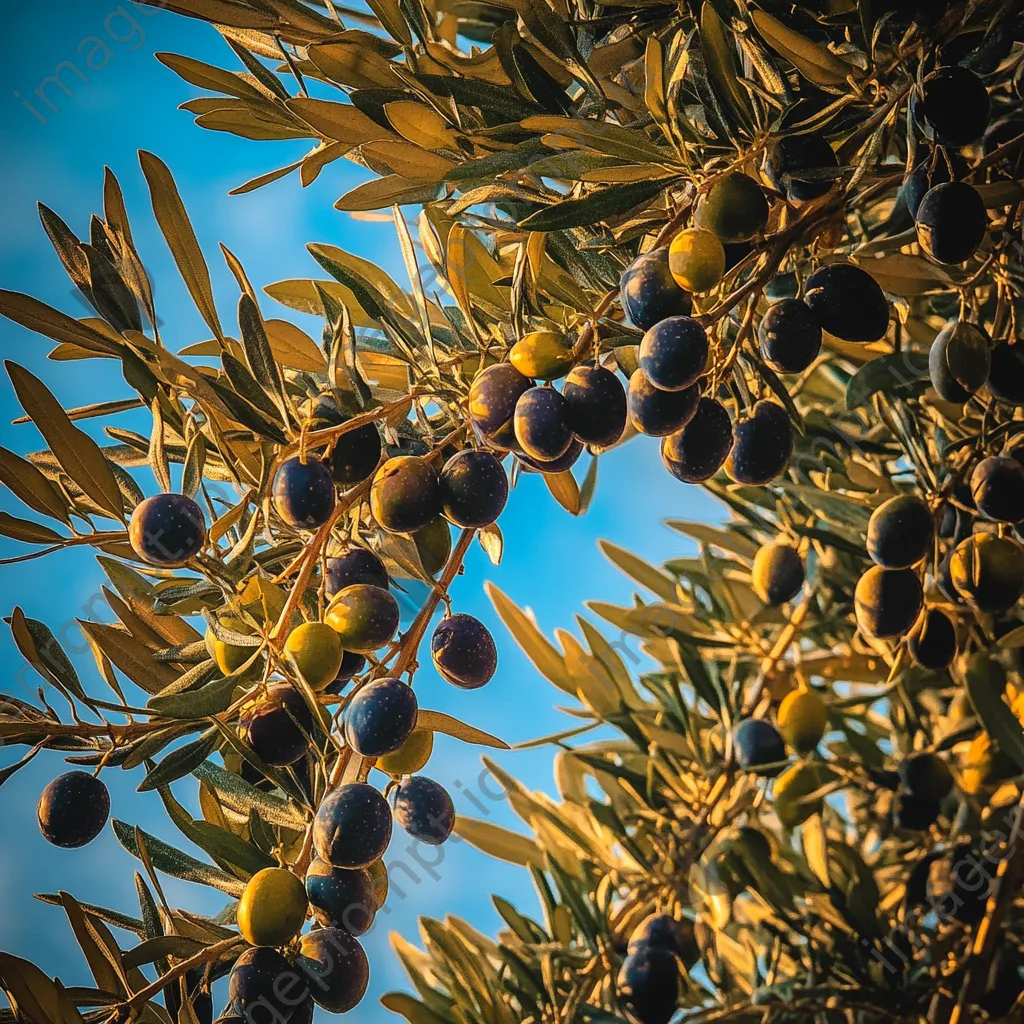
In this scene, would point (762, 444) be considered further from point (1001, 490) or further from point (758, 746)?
point (758, 746)

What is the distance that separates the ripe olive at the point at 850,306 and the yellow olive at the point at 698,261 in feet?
0.45

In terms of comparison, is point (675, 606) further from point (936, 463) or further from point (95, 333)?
point (95, 333)

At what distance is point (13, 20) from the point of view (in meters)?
2.56

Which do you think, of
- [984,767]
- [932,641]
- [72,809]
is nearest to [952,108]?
[932,641]

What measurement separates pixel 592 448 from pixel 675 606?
715 mm

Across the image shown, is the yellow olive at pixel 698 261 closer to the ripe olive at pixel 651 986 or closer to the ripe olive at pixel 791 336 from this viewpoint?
the ripe olive at pixel 791 336

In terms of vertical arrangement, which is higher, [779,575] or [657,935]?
[779,575]

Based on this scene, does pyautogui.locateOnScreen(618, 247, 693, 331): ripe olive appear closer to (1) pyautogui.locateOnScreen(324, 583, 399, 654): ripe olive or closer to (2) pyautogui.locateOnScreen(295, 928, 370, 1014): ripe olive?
(1) pyautogui.locateOnScreen(324, 583, 399, 654): ripe olive

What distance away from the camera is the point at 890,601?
105 cm

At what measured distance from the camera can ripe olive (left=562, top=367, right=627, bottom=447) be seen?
2.79 ft

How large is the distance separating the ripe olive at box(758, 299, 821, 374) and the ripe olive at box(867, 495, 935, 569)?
19 cm

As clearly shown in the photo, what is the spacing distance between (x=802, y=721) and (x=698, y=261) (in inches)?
29.5

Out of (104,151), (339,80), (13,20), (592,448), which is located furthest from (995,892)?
(13,20)

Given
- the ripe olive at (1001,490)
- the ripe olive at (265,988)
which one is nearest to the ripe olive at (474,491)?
the ripe olive at (265,988)
